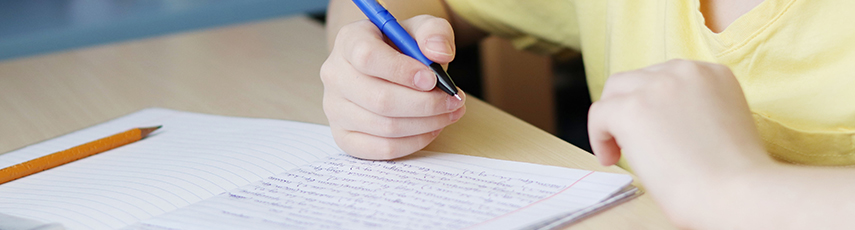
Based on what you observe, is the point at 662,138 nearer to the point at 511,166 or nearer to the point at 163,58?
the point at 511,166

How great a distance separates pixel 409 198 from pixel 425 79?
8 centimetres

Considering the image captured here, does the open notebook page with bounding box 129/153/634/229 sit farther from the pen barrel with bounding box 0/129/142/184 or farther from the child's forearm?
the pen barrel with bounding box 0/129/142/184

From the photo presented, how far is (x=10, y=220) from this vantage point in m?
0.40

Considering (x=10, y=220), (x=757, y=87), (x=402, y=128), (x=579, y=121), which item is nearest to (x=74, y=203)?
(x=10, y=220)

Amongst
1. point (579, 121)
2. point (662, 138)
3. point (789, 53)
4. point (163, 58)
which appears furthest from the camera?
point (579, 121)

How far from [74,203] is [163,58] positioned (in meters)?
0.48

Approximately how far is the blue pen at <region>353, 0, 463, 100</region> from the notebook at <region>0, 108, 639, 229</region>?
0.19 feet

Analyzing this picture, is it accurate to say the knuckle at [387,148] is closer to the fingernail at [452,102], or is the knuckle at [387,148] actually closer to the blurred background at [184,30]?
the fingernail at [452,102]

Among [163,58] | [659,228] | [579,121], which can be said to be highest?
[163,58]

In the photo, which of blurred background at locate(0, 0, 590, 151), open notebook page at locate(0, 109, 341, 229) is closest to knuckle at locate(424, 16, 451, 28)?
open notebook page at locate(0, 109, 341, 229)

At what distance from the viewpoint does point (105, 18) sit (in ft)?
4.66

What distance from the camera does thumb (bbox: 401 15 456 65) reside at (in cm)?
43

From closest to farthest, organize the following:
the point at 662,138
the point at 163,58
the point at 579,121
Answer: the point at 662,138 → the point at 163,58 → the point at 579,121

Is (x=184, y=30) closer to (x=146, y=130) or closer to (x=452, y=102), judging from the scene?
(x=146, y=130)
